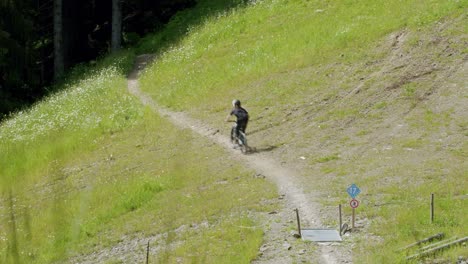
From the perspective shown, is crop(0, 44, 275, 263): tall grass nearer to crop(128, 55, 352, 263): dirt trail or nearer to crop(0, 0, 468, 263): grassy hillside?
crop(0, 0, 468, 263): grassy hillside

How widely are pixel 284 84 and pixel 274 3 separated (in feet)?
37.7

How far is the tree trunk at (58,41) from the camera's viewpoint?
37.1 meters

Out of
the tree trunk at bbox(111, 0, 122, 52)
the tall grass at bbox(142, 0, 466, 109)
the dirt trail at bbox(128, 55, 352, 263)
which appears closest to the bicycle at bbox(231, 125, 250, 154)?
the dirt trail at bbox(128, 55, 352, 263)

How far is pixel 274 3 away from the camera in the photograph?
3394 cm

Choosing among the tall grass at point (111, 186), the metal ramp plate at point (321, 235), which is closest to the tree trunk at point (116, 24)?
the tall grass at point (111, 186)

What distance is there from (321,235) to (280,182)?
3809 mm

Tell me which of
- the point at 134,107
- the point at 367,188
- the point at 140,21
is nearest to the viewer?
the point at 367,188

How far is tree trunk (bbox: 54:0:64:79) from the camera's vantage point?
3712cm

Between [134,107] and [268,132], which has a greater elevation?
[268,132]

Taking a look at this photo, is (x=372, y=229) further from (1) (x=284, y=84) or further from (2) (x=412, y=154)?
(1) (x=284, y=84)

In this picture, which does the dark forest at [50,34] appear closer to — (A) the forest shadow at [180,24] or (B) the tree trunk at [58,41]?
(B) the tree trunk at [58,41]

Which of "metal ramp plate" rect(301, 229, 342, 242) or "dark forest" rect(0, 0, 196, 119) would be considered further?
"dark forest" rect(0, 0, 196, 119)

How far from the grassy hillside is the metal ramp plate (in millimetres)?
310

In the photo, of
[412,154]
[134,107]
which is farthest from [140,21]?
[412,154]
